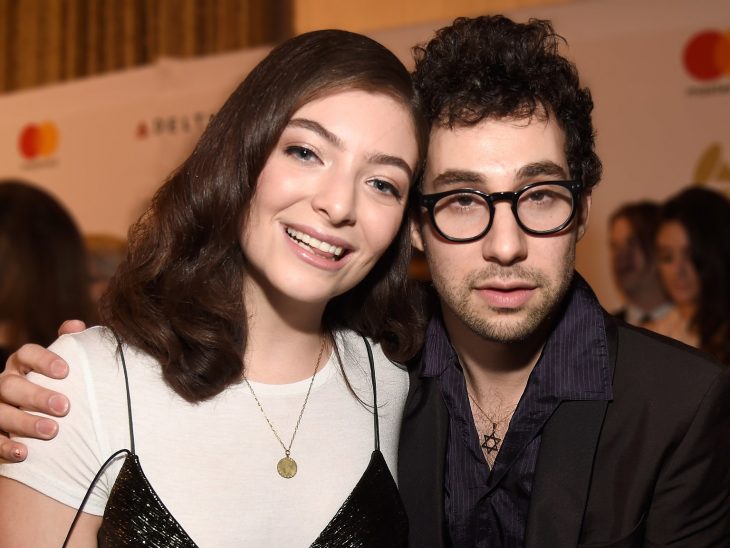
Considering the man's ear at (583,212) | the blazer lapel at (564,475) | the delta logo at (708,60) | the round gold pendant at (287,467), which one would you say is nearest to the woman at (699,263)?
the delta logo at (708,60)

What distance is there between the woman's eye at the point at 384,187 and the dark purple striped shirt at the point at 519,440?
586 millimetres

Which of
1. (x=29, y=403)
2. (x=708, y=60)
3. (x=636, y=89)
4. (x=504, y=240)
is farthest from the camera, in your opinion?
(x=636, y=89)

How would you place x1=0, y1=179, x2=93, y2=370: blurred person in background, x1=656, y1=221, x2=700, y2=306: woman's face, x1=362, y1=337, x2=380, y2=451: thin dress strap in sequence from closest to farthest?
x1=362, y1=337, x2=380, y2=451: thin dress strap
x1=0, y1=179, x2=93, y2=370: blurred person in background
x1=656, y1=221, x2=700, y2=306: woman's face

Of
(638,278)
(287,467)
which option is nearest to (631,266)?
(638,278)

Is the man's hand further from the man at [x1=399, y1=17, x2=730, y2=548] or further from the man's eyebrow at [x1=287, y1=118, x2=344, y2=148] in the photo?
the man at [x1=399, y1=17, x2=730, y2=548]

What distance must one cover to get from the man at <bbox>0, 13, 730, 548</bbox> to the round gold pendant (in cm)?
34

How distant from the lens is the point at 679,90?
12.4 feet

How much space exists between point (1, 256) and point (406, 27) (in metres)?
2.23

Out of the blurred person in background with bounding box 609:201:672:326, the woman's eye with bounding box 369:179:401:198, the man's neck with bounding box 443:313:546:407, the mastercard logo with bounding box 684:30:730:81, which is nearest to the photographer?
the woman's eye with bounding box 369:179:401:198

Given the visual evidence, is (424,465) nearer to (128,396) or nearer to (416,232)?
(416,232)

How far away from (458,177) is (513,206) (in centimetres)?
15

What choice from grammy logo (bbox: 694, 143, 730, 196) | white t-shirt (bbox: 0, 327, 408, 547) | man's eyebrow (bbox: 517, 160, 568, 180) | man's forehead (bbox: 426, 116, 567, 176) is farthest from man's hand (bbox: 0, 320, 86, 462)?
grammy logo (bbox: 694, 143, 730, 196)

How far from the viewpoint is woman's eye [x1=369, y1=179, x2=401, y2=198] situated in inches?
74.2

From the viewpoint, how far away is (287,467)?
1832mm
